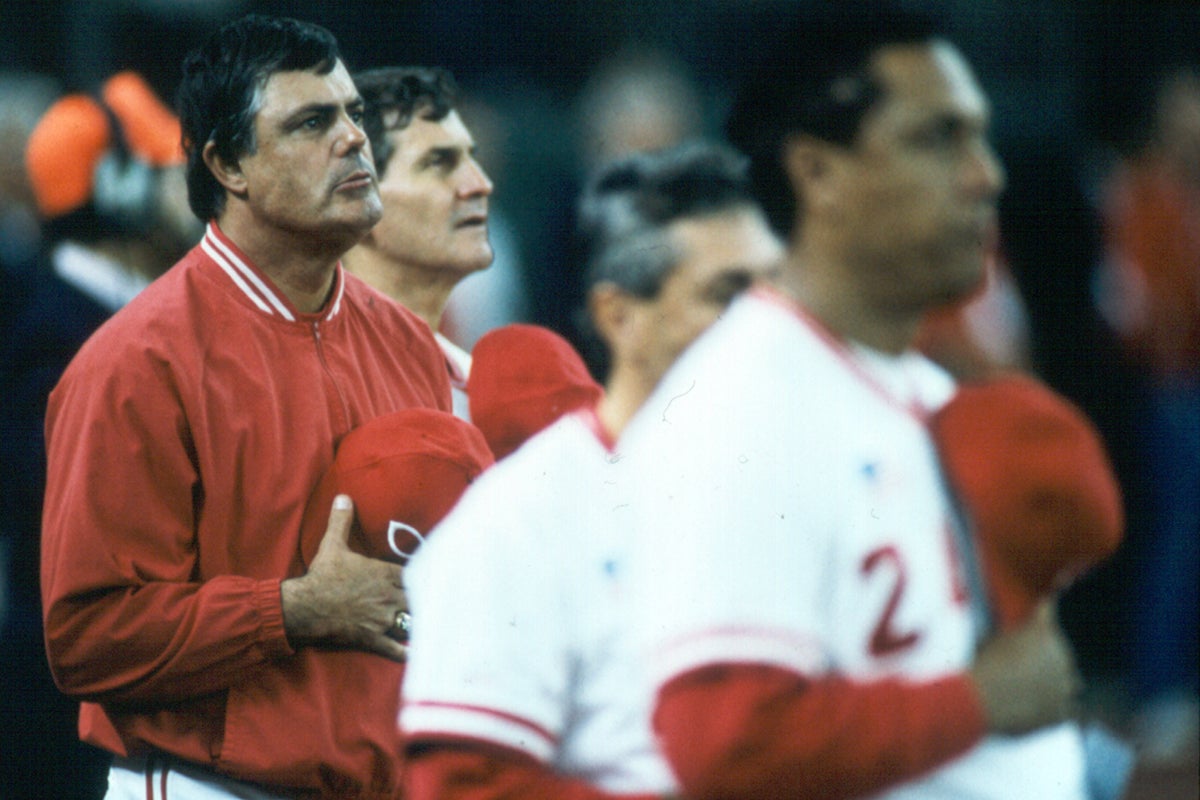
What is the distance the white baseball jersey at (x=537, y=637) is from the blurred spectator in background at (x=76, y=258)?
1100mm

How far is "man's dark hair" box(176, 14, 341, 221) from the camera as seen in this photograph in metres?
1.85

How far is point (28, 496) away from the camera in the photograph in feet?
9.43

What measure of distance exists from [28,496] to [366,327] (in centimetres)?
114

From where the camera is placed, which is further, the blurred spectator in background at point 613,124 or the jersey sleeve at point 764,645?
the blurred spectator in background at point 613,124

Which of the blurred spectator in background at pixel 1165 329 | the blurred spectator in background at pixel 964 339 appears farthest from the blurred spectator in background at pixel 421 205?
the blurred spectator in background at pixel 1165 329

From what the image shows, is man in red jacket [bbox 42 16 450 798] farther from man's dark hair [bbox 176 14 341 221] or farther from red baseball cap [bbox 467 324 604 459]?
red baseball cap [bbox 467 324 604 459]

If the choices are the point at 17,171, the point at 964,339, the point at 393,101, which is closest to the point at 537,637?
the point at 964,339

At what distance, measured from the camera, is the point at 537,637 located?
1.53 metres

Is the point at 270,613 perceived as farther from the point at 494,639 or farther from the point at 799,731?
the point at 799,731

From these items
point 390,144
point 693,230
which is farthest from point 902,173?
point 390,144

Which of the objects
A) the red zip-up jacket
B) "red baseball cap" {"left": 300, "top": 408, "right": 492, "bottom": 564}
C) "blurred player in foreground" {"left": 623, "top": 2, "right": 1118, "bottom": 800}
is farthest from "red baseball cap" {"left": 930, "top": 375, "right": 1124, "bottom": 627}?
the red zip-up jacket

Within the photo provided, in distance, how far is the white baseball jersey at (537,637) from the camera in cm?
150

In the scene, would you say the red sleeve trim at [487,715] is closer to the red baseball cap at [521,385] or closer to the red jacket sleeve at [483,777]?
the red jacket sleeve at [483,777]

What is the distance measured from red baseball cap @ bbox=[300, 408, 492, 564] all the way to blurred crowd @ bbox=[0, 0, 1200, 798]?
1224mm
